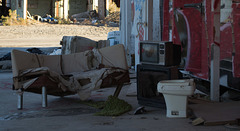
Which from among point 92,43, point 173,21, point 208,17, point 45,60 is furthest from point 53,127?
point 92,43

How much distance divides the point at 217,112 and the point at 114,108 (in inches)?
68.1

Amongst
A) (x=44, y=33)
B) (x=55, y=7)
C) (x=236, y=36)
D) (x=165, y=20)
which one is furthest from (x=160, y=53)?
(x=55, y=7)

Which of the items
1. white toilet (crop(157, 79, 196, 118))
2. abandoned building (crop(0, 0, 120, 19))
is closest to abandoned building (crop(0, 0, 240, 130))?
white toilet (crop(157, 79, 196, 118))

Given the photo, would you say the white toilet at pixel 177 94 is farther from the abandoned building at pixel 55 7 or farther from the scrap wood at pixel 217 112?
the abandoned building at pixel 55 7

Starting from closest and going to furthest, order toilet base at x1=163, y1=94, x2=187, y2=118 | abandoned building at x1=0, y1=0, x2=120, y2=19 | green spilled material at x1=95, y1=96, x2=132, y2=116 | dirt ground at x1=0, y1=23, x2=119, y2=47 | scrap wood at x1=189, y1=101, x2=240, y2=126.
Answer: scrap wood at x1=189, y1=101, x2=240, y2=126 → toilet base at x1=163, y1=94, x2=187, y2=118 → green spilled material at x1=95, y1=96, x2=132, y2=116 → dirt ground at x1=0, y1=23, x2=119, y2=47 → abandoned building at x1=0, y1=0, x2=120, y2=19

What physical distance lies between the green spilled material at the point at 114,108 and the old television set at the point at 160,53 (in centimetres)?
83

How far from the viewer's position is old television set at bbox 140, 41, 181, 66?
6.64 metres

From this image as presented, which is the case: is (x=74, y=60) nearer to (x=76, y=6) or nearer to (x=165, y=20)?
(x=165, y=20)

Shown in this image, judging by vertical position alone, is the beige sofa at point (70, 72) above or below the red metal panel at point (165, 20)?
below

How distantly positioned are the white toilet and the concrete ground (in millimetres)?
139

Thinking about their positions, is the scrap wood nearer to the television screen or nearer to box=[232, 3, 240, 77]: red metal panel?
box=[232, 3, 240, 77]: red metal panel

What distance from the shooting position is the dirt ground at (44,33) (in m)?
24.0

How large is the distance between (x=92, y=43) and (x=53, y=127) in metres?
7.52

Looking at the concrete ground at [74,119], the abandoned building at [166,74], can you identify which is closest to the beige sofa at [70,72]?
the abandoned building at [166,74]
